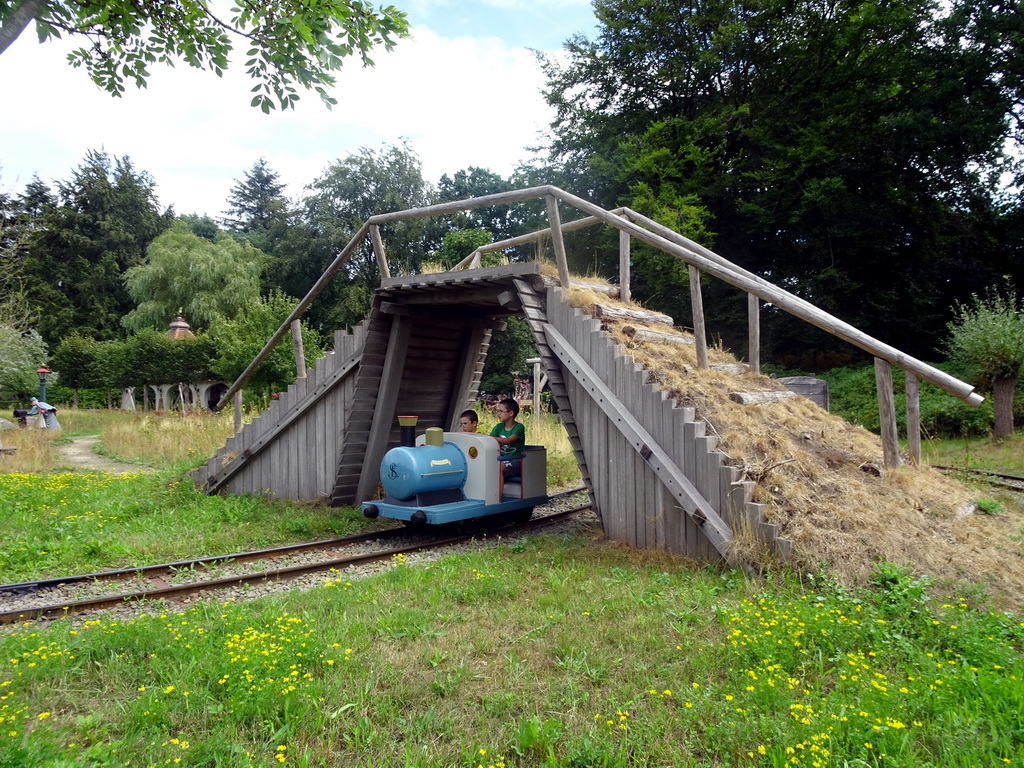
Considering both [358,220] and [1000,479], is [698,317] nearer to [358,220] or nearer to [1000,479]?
[1000,479]

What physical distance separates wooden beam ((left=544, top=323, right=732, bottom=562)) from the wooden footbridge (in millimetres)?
12

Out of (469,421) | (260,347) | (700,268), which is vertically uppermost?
(260,347)

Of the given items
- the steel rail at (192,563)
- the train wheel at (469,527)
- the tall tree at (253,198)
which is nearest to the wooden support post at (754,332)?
the train wheel at (469,527)

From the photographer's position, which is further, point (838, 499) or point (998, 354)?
point (998, 354)

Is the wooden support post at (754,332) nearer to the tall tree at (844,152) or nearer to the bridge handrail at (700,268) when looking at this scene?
the bridge handrail at (700,268)

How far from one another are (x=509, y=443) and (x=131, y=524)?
15.9 ft

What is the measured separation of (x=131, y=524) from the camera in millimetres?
8398

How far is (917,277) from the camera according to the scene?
2150cm

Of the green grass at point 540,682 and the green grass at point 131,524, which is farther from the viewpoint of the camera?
the green grass at point 131,524

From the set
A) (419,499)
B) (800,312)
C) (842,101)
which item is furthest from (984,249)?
(419,499)

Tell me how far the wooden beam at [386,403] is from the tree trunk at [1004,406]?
1300 cm

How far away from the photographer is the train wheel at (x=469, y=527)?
27.9ft

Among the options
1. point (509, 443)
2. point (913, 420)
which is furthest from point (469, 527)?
point (913, 420)

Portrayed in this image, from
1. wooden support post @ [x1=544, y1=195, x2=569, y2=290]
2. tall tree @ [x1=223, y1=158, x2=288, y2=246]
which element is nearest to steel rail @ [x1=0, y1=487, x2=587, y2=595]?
wooden support post @ [x1=544, y1=195, x2=569, y2=290]
